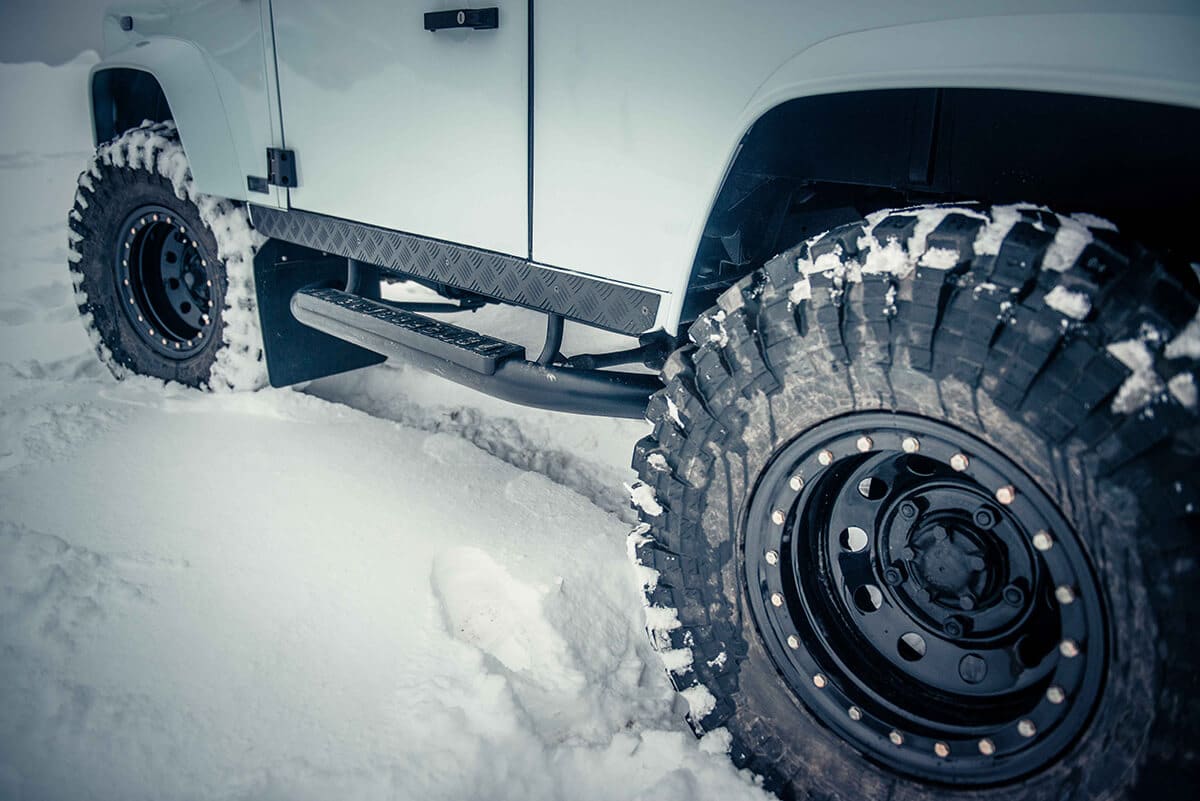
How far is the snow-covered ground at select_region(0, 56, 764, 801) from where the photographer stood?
5.23 ft

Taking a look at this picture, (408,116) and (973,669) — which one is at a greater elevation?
(408,116)

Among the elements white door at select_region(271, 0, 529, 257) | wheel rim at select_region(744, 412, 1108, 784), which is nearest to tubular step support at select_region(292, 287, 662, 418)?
white door at select_region(271, 0, 529, 257)

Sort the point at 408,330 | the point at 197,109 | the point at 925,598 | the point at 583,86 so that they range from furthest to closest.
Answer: the point at 197,109 < the point at 408,330 < the point at 583,86 < the point at 925,598

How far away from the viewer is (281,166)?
8.13ft

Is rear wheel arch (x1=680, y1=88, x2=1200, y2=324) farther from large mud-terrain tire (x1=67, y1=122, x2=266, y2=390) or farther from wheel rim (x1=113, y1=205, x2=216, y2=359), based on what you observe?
wheel rim (x1=113, y1=205, x2=216, y2=359)

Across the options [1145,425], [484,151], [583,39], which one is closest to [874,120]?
[583,39]

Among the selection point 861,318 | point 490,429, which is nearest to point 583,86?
point 861,318

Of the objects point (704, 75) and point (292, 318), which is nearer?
point (704, 75)

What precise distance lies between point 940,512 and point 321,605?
1.52 m

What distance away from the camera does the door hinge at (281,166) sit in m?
2.46

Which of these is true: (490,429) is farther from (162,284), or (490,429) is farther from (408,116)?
(162,284)

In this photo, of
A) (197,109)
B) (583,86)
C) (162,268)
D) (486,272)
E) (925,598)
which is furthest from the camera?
(162,268)

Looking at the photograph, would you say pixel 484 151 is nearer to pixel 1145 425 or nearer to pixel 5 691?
pixel 1145 425

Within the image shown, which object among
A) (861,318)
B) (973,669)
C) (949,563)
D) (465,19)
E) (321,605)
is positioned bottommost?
(321,605)
